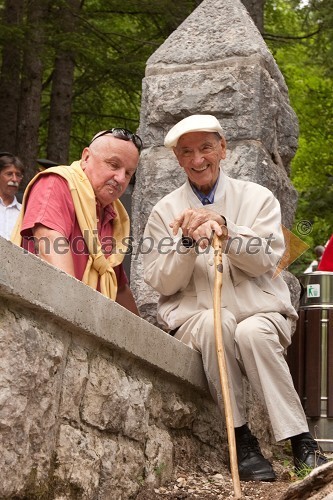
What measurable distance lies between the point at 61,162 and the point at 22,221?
7341mm

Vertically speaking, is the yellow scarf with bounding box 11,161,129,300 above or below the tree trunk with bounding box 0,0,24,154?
below

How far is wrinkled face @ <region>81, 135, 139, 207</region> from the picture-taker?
4.32 meters

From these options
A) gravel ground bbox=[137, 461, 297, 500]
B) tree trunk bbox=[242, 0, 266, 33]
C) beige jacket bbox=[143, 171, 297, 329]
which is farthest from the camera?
tree trunk bbox=[242, 0, 266, 33]

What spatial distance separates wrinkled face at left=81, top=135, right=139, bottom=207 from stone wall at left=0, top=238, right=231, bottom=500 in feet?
2.53

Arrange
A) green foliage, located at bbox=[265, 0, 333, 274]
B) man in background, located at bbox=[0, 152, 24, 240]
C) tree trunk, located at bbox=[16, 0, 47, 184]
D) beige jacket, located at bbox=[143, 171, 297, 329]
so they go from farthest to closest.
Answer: green foliage, located at bbox=[265, 0, 333, 274] → tree trunk, located at bbox=[16, 0, 47, 184] → man in background, located at bbox=[0, 152, 24, 240] → beige jacket, located at bbox=[143, 171, 297, 329]

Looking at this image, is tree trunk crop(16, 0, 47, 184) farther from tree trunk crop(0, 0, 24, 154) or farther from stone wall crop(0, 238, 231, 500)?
stone wall crop(0, 238, 231, 500)

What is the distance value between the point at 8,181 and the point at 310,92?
32.1ft

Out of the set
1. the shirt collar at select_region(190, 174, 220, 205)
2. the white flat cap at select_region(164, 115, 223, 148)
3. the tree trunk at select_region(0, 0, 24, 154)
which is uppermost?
the tree trunk at select_region(0, 0, 24, 154)

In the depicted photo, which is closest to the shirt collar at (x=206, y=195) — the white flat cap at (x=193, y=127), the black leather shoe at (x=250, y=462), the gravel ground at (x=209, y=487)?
the white flat cap at (x=193, y=127)

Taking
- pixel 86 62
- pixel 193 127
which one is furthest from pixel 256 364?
pixel 86 62

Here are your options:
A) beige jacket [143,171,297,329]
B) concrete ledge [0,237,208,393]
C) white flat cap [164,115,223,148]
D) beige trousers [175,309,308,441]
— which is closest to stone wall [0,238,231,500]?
concrete ledge [0,237,208,393]

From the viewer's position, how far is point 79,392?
315 cm

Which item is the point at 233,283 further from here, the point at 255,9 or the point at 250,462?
the point at 255,9

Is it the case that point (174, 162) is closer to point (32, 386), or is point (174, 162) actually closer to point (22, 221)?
point (22, 221)
